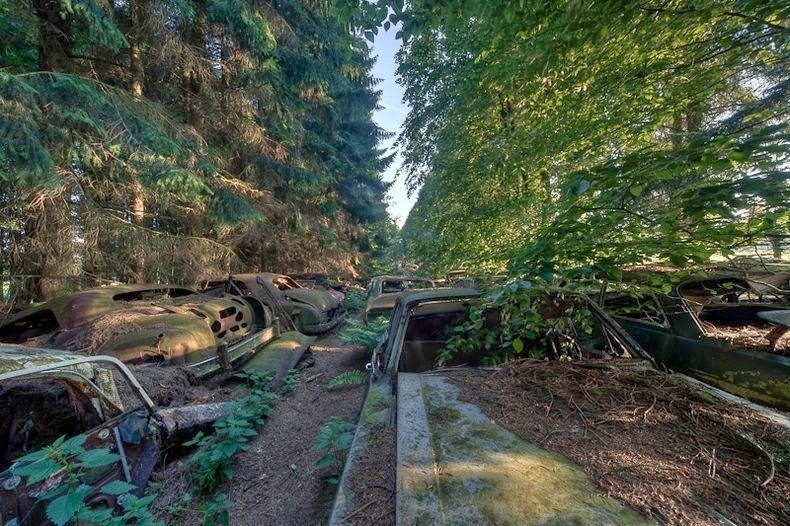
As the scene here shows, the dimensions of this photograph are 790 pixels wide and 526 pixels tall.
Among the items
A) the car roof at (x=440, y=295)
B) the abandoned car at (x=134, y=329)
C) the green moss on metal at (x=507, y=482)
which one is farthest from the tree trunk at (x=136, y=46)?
the green moss on metal at (x=507, y=482)

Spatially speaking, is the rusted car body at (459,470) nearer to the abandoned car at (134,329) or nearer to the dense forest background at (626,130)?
the dense forest background at (626,130)

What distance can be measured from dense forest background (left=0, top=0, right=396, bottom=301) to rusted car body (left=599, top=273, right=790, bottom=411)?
14.6 ft

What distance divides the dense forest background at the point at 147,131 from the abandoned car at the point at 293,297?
79.1 inches

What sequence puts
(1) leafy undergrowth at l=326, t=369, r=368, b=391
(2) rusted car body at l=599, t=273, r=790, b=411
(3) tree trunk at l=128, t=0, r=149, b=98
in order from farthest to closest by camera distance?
(3) tree trunk at l=128, t=0, r=149, b=98
(1) leafy undergrowth at l=326, t=369, r=368, b=391
(2) rusted car body at l=599, t=273, r=790, b=411

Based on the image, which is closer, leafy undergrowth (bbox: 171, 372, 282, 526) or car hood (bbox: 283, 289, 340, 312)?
leafy undergrowth (bbox: 171, 372, 282, 526)

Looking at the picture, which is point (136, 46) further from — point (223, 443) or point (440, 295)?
point (440, 295)

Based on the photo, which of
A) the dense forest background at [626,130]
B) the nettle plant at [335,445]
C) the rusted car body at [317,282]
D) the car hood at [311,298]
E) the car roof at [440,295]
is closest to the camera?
the dense forest background at [626,130]

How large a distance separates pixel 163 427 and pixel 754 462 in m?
3.76

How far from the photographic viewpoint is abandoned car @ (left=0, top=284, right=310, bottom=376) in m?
3.59

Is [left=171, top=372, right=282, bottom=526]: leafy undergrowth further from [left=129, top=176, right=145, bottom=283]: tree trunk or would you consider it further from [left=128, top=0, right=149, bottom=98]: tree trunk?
[left=128, top=0, right=149, bottom=98]: tree trunk

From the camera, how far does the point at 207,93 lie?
8758 mm

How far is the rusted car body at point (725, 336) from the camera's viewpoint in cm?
279

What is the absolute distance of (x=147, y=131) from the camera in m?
6.06

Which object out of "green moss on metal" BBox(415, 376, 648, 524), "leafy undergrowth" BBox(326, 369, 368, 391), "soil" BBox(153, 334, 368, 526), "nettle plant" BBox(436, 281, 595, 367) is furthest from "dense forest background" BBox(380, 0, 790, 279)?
"leafy undergrowth" BBox(326, 369, 368, 391)
